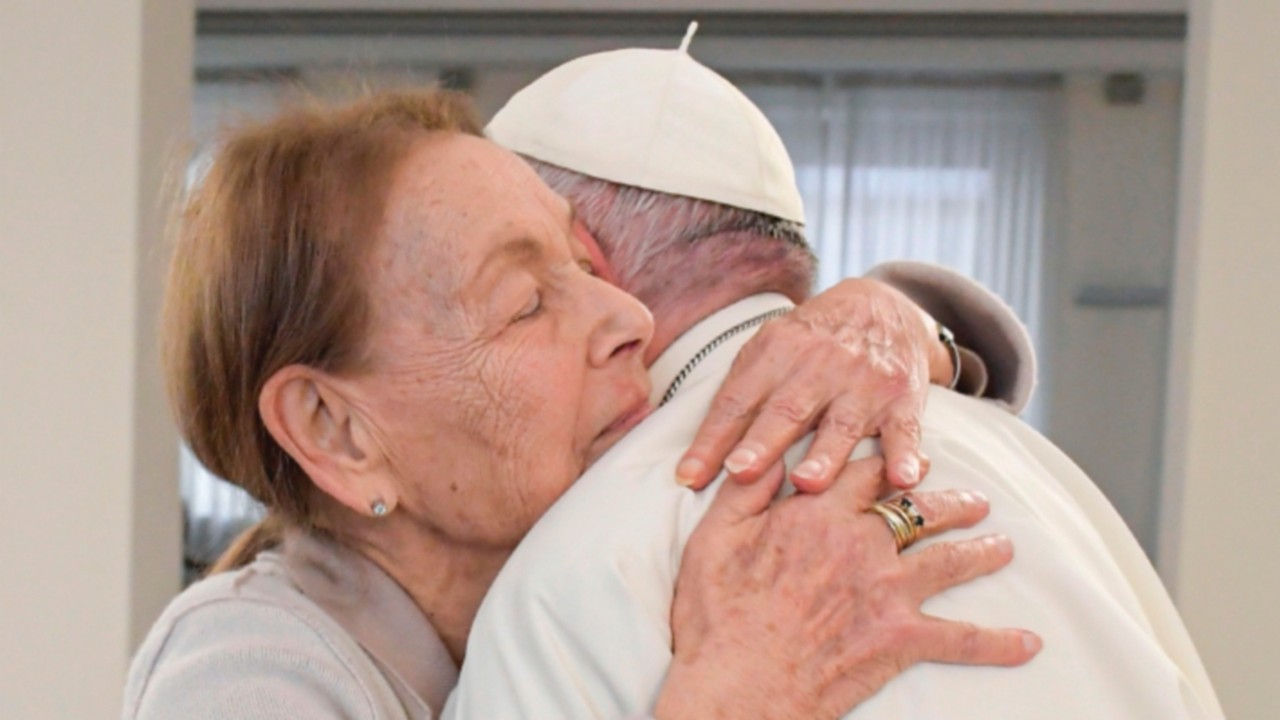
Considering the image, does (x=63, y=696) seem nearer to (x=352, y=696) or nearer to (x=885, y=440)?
(x=352, y=696)

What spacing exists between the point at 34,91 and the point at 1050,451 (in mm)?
2204

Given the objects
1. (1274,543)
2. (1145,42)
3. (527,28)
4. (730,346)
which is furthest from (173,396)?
(1145,42)

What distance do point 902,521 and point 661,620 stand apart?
0.67ft

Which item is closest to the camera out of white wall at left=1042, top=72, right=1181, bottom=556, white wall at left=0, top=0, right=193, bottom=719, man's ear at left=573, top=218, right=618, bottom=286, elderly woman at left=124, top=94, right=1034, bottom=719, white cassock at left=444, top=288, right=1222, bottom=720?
white cassock at left=444, top=288, right=1222, bottom=720

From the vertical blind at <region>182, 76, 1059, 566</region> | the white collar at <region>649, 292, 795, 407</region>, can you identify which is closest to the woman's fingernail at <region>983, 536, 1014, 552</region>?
the white collar at <region>649, 292, 795, 407</region>

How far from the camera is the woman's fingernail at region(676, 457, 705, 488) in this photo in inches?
42.5

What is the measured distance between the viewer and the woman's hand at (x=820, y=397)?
3.56 ft

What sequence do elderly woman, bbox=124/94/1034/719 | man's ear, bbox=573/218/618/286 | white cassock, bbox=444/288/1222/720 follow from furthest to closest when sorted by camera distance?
man's ear, bbox=573/218/618/286, elderly woman, bbox=124/94/1034/719, white cassock, bbox=444/288/1222/720

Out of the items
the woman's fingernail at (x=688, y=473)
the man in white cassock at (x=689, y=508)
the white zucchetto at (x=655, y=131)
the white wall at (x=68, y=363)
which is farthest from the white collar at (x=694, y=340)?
the white wall at (x=68, y=363)

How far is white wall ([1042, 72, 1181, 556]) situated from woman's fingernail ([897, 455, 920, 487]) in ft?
21.7

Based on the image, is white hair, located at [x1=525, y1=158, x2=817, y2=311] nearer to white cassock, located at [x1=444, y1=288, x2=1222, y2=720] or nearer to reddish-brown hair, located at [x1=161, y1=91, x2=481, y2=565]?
reddish-brown hair, located at [x1=161, y1=91, x2=481, y2=565]

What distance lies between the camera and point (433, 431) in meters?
1.28

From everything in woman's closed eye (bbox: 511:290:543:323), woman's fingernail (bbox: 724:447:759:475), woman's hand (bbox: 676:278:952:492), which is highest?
woman's closed eye (bbox: 511:290:543:323)

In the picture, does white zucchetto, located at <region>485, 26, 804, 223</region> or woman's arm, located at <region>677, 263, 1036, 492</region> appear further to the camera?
white zucchetto, located at <region>485, 26, 804, 223</region>
